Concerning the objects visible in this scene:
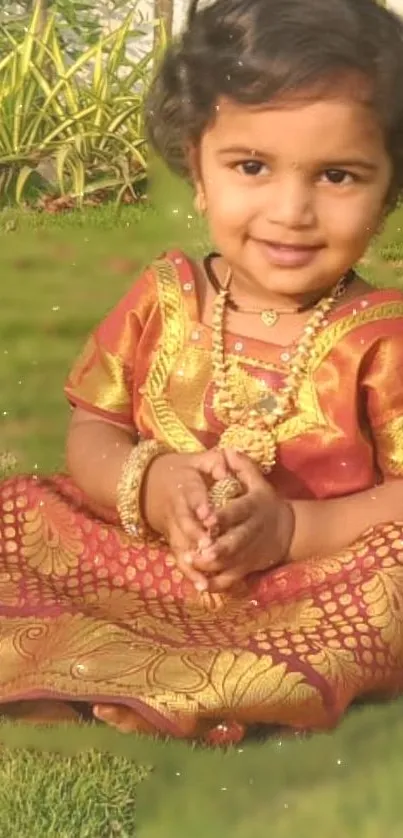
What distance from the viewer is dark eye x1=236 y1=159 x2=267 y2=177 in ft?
3.67

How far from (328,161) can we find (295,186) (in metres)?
0.03

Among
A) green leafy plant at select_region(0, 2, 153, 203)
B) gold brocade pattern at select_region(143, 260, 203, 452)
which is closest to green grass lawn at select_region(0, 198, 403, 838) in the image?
gold brocade pattern at select_region(143, 260, 203, 452)

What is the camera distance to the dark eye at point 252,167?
112 centimetres

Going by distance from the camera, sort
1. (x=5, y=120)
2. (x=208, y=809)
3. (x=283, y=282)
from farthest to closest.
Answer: (x=5, y=120) < (x=283, y=282) < (x=208, y=809)

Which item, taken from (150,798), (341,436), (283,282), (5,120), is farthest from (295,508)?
(5,120)

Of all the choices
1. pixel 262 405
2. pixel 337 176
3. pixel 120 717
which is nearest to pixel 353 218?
pixel 337 176

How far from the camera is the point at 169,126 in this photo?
122 cm

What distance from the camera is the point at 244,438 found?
1.19 meters

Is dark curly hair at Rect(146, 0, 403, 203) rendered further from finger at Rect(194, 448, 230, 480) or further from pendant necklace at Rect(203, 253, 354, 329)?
finger at Rect(194, 448, 230, 480)

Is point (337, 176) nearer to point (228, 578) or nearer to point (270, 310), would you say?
point (270, 310)

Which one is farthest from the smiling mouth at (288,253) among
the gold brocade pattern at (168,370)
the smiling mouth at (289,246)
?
the gold brocade pattern at (168,370)

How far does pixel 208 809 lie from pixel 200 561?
18cm

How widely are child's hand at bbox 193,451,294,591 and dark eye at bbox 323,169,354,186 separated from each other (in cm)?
21

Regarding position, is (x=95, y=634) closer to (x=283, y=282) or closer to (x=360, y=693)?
(x=360, y=693)
